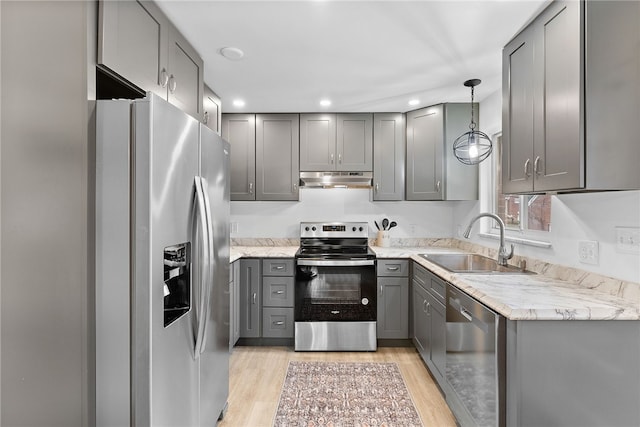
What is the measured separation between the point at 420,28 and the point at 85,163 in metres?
1.79

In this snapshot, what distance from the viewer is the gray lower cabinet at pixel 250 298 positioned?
11.2 ft

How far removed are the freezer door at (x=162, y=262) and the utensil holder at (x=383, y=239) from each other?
2617 millimetres

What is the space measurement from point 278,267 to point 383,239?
3.98 feet

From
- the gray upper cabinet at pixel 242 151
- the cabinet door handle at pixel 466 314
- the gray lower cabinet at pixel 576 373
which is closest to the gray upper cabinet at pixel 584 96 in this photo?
the gray lower cabinet at pixel 576 373

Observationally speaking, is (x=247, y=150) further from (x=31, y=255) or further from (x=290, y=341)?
(x=31, y=255)

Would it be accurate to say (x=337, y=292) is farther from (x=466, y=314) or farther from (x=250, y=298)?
(x=466, y=314)

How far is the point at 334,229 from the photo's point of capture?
394 cm

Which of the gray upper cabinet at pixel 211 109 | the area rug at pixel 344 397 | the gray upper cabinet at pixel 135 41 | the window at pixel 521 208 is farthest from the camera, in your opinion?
the gray upper cabinet at pixel 211 109

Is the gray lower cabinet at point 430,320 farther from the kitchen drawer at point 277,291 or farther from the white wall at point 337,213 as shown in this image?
the kitchen drawer at point 277,291

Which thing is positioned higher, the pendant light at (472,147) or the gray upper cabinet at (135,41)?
the gray upper cabinet at (135,41)

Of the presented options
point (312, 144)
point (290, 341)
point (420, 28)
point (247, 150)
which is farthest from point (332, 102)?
point (290, 341)

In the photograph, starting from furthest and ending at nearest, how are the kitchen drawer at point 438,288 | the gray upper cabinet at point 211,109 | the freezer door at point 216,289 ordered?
the gray upper cabinet at point 211,109, the kitchen drawer at point 438,288, the freezer door at point 216,289

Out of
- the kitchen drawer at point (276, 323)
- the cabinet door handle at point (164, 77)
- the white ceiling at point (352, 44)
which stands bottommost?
the kitchen drawer at point (276, 323)

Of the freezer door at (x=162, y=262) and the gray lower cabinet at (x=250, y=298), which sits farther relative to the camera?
the gray lower cabinet at (x=250, y=298)
